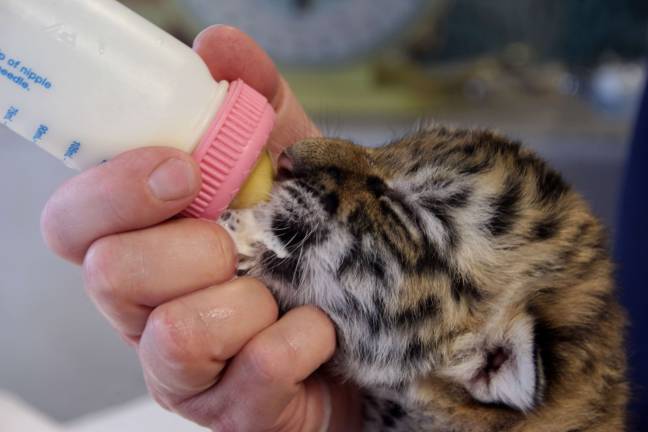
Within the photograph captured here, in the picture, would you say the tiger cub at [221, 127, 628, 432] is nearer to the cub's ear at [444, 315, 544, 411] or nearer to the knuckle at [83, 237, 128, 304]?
the cub's ear at [444, 315, 544, 411]

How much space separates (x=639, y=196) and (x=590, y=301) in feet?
2.62

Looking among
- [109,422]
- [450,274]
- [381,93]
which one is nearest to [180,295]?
[450,274]

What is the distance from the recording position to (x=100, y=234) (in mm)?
737

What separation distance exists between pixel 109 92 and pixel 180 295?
23cm

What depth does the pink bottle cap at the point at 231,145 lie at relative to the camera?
70 cm

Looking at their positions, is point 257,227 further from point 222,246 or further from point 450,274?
point 450,274

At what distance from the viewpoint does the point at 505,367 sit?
802 mm

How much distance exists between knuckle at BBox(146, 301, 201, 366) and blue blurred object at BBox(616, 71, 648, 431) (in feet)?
3.41

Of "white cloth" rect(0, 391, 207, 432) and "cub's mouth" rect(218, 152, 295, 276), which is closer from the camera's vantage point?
"cub's mouth" rect(218, 152, 295, 276)

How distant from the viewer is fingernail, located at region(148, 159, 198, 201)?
2.20 ft

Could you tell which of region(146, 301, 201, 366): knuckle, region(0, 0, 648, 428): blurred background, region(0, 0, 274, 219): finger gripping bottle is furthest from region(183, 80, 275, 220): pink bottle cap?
region(0, 0, 648, 428): blurred background

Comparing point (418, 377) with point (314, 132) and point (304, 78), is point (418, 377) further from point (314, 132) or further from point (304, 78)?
point (304, 78)

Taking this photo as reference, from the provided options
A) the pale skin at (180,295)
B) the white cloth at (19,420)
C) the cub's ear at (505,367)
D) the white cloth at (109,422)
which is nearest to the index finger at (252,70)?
the pale skin at (180,295)

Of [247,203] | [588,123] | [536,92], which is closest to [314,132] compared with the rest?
[247,203]
